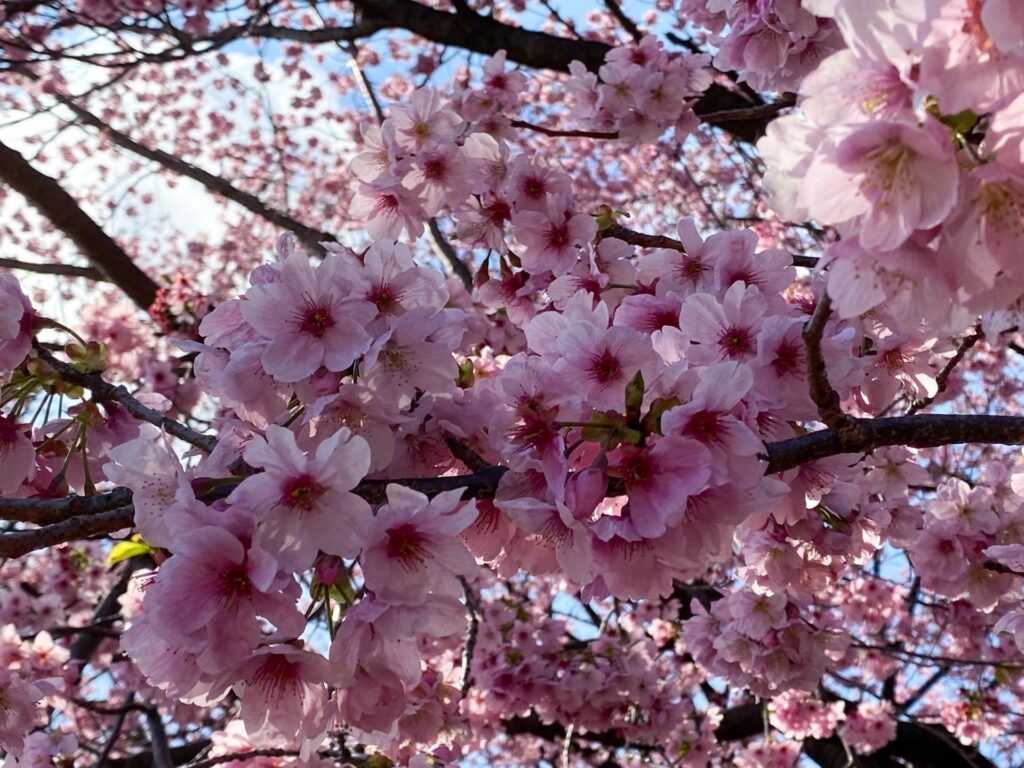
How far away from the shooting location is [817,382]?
1.21 meters

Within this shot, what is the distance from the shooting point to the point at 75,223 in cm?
425

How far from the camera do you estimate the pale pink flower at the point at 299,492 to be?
1.12 meters

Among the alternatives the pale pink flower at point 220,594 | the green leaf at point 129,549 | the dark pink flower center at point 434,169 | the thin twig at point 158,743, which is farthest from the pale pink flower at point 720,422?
the thin twig at point 158,743

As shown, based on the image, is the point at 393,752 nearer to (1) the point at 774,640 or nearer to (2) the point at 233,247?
(1) the point at 774,640

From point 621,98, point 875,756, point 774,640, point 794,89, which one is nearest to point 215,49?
point 621,98

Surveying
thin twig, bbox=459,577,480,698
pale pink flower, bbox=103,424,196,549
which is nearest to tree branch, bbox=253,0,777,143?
thin twig, bbox=459,577,480,698

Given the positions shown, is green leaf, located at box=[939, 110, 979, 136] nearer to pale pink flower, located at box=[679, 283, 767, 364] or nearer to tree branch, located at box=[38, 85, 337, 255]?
pale pink flower, located at box=[679, 283, 767, 364]

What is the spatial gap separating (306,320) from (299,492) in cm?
37

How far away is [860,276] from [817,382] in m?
0.31

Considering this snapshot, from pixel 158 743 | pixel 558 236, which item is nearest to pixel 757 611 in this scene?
pixel 558 236

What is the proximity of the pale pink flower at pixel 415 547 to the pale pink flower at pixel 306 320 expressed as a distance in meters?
0.31

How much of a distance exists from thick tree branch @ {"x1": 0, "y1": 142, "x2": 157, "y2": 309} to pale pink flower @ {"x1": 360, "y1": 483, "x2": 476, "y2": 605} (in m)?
3.72

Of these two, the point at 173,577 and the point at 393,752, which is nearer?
the point at 173,577

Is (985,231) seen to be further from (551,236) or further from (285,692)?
(551,236)
